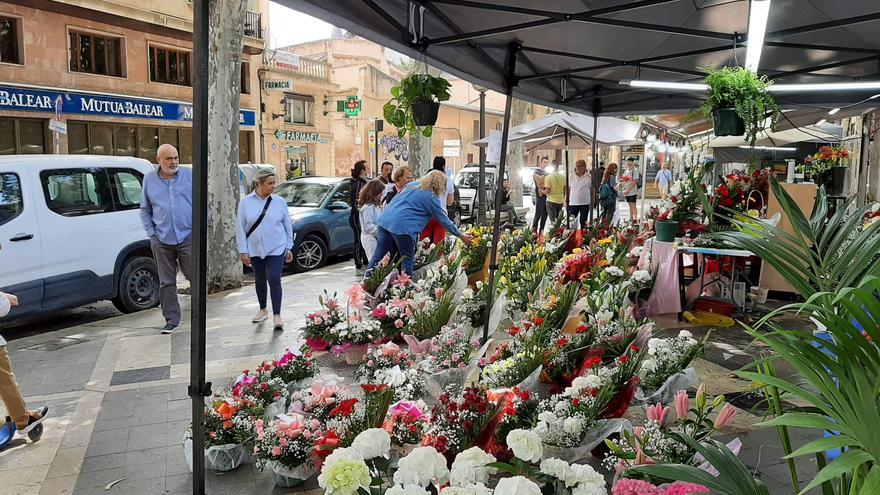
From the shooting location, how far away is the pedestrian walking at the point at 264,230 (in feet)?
20.9

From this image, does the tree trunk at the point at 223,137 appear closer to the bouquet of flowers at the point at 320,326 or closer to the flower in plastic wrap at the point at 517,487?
the bouquet of flowers at the point at 320,326

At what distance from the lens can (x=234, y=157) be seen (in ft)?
30.5

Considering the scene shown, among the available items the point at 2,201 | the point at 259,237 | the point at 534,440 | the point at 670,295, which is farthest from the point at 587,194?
the point at 534,440

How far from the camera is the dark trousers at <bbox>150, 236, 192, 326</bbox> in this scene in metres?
6.44

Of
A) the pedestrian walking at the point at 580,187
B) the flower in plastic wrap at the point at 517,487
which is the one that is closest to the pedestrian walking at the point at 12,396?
the flower in plastic wrap at the point at 517,487

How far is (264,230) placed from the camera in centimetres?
635

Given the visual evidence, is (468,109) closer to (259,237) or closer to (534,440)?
(259,237)

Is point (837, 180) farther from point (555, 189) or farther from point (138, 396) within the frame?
point (138, 396)

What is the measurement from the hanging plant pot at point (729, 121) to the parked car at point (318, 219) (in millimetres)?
6854

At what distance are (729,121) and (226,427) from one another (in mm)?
4522

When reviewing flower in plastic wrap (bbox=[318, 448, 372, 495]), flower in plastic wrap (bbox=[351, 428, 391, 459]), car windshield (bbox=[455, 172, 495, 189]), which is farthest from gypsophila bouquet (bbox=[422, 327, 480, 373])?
car windshield (bbox=[455, 172, 495, 189])

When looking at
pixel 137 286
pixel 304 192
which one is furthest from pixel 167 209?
pixel 304 192

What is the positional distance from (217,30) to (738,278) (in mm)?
7465

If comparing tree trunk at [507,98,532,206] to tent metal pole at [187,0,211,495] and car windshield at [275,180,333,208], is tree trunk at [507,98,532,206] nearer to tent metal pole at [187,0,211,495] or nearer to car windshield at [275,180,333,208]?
car windshield at [275,180,333,208]
